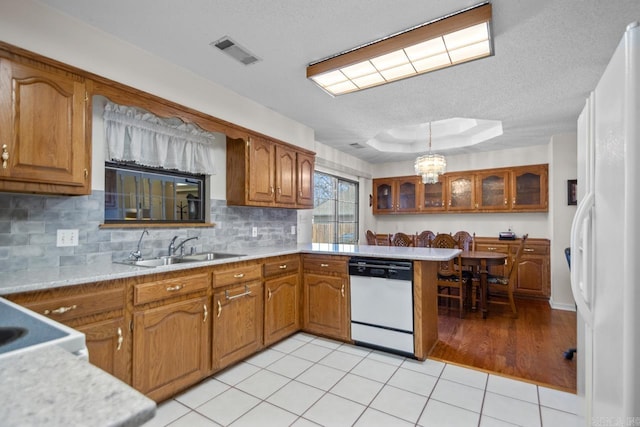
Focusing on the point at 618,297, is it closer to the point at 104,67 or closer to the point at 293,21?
the point at 293,21

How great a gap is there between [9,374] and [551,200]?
18.2ft

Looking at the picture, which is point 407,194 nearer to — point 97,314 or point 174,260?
point 174,260

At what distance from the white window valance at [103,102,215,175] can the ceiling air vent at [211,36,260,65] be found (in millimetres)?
748

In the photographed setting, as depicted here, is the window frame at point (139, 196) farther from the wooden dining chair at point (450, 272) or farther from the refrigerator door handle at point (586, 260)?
the wooden dining chair at point (450, 272)

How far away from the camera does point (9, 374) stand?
612 millimetres

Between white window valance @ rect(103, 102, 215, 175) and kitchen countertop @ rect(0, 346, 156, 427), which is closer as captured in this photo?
kitchen countertop @ rect(0, 346, 156, 427)

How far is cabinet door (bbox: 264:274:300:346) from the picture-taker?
9.17 feet

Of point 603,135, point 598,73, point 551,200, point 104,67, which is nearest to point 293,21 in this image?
point 104,67

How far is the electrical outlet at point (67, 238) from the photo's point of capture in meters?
1.93

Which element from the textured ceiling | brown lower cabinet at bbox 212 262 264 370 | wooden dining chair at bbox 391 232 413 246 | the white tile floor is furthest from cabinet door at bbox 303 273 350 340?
wooden dining chair at bbox 391 232 413 246

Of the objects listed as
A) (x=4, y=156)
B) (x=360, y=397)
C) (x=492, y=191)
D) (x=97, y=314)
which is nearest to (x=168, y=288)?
(x=97, y=314)

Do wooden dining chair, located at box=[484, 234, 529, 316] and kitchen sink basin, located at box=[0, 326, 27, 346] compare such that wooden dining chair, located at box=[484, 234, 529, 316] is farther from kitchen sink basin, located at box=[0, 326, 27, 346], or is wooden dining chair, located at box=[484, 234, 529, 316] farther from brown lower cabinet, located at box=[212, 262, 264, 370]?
kitchen sink basin, located at box=[0, 326, 27, 346]

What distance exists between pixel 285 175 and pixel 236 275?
1417 millimetres

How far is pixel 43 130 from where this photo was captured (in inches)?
66.8
